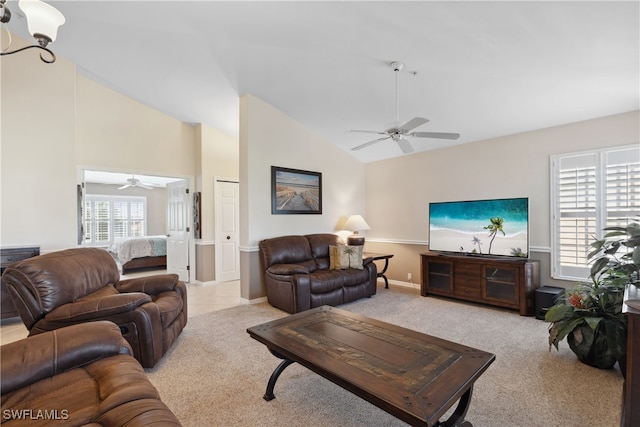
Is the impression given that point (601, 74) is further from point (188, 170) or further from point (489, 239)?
point (188, 170)

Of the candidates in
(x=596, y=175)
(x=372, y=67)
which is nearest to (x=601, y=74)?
(x=596, y=175)

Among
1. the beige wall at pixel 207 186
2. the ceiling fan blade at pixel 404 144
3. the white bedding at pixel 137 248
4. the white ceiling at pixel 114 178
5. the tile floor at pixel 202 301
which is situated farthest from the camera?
the white ceiling at pixel 114 178

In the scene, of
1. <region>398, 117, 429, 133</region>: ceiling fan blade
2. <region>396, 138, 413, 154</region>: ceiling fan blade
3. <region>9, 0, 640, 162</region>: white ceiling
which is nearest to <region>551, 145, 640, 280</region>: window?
<region>9, 0, 640, 162</region>: white ceiling

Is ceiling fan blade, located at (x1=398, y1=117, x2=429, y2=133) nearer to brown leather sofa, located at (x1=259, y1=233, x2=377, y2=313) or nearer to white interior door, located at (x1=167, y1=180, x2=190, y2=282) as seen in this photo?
brown leather sofa, located at (x1=259, y1=233, x2=377, y2=313)

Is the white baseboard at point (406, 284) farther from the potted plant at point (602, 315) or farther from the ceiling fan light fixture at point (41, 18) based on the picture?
the ceiling fan light fixture at point (41, 18)

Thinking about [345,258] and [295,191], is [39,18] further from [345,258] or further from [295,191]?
[345,258]

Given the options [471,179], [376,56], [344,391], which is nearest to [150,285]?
[344,391]

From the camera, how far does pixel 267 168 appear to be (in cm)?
473

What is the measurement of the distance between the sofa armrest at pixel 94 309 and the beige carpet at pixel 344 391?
61cm

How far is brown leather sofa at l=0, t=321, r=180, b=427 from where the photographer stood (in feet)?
3.80

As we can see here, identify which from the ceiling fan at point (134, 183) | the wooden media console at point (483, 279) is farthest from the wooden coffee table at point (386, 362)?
the ceiling fan at point (134, 183)

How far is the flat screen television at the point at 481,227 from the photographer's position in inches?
162

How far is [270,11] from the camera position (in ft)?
8.95

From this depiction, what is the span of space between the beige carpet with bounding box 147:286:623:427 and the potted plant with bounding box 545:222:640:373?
169 millimetres
